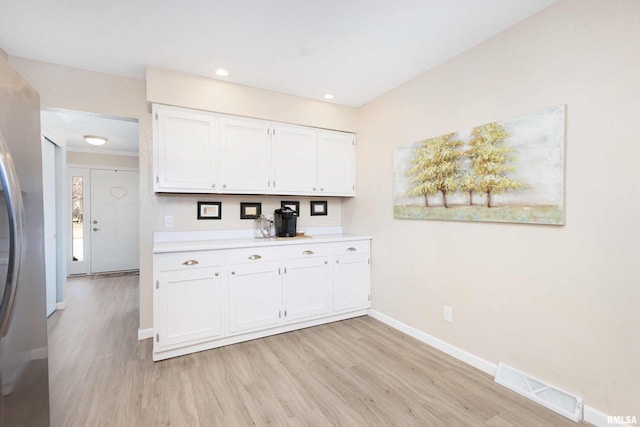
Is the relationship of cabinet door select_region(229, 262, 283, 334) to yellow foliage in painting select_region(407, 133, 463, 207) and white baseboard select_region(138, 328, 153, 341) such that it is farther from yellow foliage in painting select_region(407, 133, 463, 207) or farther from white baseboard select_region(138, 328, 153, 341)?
yellow foliage in painting select_region(407, 133, 463, 207)

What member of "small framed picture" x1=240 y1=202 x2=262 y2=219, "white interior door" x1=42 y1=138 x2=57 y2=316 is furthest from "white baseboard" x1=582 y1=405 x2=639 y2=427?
"white interior door" x1=42 y1=138 x2=57 y2=316

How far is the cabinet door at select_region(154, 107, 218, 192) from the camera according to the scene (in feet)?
8.52

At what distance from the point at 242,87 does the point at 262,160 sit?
75cm

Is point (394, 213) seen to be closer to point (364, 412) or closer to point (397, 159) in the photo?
point (397, 159)

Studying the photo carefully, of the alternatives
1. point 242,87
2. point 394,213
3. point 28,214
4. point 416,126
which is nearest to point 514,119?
point 416,126

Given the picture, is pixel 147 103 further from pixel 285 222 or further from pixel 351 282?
pixel 351 282

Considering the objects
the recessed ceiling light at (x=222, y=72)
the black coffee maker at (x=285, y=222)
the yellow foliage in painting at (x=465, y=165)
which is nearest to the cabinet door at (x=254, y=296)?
the black coffee maker at (x=285, y=222)

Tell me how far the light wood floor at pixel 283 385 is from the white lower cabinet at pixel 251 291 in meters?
0.15

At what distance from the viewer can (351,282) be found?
127 inches

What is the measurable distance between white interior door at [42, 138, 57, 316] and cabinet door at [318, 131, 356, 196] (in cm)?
311

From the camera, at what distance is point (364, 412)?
1.76 meters

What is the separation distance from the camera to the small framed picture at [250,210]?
3211mm

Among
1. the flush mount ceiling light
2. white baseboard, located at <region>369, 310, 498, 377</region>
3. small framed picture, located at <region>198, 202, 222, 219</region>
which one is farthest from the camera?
the flush mount ceiling light

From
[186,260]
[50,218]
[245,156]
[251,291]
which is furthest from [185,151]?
[50,218]
